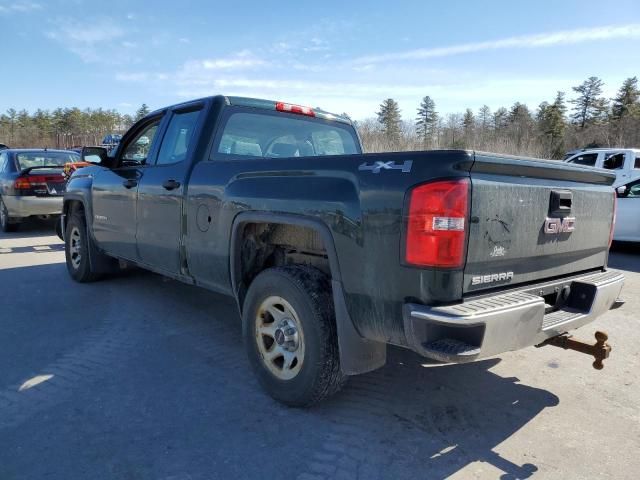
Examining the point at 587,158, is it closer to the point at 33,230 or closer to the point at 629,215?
the point at 629,215

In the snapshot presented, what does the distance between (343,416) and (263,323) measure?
794 mm

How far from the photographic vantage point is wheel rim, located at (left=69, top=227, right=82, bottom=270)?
6.16 metres

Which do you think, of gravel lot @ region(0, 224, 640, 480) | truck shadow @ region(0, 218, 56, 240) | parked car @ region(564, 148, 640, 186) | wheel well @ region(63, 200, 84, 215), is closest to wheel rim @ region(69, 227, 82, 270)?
wheel well @ region(63, 200, 84, 215)

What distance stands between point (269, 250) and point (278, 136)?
129cm

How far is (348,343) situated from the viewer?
261cm

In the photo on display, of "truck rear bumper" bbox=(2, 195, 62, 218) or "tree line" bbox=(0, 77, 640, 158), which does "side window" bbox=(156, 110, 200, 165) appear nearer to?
"truck rear bumper" bbox=(2, 195, 62, 218)

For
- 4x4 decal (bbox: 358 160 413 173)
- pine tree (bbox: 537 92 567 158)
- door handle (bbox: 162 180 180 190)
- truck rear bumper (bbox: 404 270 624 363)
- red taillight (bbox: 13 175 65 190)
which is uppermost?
pine tree (bbox: 537 92 567 158)

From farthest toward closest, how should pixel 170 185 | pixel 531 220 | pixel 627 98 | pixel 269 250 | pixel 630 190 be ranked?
pixel 627 98 → pixel 630 190 → pixel 170 185 → pixel 269 250 → pixel 531 220

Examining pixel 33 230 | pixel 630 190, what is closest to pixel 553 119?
pixel 630 190

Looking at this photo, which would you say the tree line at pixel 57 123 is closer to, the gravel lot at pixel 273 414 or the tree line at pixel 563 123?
the tree line at pixel 563 123

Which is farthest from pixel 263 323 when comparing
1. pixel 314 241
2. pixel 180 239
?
pixel 180 239

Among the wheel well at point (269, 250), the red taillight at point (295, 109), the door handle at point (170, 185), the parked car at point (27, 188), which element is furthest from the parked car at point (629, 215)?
the parked car at point (27, 188)

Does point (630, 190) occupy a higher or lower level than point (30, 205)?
higher

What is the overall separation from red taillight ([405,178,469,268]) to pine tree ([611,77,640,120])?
57.1 m
